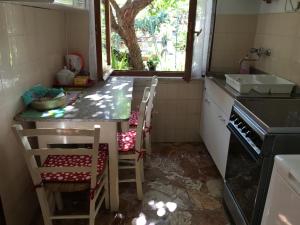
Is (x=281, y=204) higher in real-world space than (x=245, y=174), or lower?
higher

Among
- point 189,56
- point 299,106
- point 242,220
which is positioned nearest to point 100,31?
point 189,56

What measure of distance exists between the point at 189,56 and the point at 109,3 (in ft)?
3.28

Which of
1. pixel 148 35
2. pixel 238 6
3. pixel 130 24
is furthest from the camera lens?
pixel 148 35

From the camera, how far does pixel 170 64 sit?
2.95 m

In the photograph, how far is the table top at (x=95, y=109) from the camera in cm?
164

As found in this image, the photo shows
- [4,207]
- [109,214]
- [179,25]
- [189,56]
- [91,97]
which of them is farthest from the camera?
[179,25]

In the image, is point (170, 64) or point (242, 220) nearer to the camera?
point (242, 220)

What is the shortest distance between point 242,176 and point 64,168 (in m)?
1.10

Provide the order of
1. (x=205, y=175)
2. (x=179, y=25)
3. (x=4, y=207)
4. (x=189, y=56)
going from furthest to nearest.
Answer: (x=179, y=25) < (x=189, y=56) < (x=205, y=175) < (x=4, y=207)

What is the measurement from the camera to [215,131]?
2.35 meters

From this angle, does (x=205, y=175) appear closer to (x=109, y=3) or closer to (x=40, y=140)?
(x=40, y=140)

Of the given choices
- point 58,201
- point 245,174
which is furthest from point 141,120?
point 58,201

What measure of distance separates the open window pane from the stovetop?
123 cm

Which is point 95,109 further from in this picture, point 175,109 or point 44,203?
point 175,109
